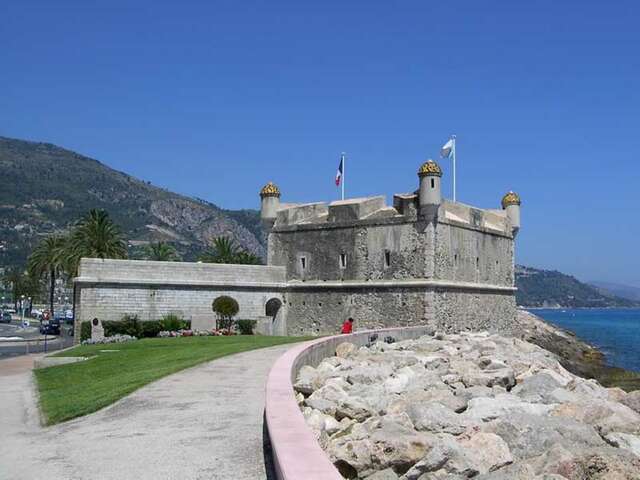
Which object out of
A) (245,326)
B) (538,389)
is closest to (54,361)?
(245,326)

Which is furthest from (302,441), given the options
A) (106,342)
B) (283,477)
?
(106,342)

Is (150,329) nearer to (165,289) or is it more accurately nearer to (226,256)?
(165,289)

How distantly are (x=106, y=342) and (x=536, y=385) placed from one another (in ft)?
65.7

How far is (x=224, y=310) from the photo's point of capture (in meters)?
33.0

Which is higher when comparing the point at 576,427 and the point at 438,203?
the point at 438,203

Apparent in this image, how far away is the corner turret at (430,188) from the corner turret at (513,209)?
9739 mm

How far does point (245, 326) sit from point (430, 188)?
10.9m

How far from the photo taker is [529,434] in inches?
353

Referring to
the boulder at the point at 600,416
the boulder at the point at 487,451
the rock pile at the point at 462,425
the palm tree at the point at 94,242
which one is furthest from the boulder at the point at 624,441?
the palm tree at the point at 94,242

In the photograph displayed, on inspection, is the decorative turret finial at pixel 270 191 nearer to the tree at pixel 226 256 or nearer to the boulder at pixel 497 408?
the tree at pixel 226 256

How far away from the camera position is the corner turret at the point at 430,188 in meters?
30.5

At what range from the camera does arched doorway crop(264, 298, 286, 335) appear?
35.8 metres

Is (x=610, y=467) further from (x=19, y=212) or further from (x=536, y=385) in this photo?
(x=19, y=212)

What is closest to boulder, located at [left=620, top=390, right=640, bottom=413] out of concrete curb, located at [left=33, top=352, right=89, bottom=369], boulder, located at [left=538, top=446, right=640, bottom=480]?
boulder, located at [left=538, top=446, right=640, bottom=480]
